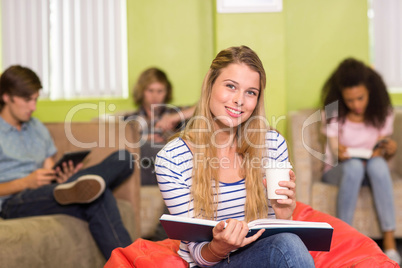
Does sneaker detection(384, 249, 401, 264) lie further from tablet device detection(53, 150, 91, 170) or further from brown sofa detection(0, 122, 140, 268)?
tablet device detection(53, 150, 91, 170)

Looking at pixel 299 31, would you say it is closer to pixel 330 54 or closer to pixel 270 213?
pixel 330 54

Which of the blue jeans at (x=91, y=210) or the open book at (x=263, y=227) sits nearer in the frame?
the open book at (x=263, y=227)

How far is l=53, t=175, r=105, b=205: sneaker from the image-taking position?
2494mm

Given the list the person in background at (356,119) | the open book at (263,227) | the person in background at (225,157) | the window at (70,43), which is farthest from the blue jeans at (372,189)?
the window at (70,43)

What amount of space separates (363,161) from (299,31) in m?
1.48

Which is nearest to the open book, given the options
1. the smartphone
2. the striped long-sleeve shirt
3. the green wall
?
the striped long-sleeve shirt

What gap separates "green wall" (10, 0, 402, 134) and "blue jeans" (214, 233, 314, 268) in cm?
310

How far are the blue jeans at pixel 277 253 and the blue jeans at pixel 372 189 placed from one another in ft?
6.43

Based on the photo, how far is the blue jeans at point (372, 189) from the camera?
10.6 ft

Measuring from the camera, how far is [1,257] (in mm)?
2049

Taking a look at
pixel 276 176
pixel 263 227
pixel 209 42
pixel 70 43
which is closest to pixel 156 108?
pixel 209 42

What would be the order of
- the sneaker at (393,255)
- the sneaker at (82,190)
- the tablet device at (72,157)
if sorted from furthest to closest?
the sneaker at (393,255)
the tablet device at (72,157)
the sneaker at (82,190)

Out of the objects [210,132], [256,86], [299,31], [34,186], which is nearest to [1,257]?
[34,186]

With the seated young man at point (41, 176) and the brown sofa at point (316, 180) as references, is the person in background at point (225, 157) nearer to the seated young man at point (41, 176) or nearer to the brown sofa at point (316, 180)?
the seated young man at point (41, 176)
